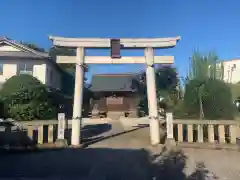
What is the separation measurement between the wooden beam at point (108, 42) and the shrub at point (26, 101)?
2467 millimetres

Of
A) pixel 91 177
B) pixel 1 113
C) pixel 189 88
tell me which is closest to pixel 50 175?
pixel 91 177

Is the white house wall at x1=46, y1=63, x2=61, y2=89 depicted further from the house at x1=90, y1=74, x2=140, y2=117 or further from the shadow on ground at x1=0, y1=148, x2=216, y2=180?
the shadow on ground at x1=0, y1=148, x2=216, y2=180

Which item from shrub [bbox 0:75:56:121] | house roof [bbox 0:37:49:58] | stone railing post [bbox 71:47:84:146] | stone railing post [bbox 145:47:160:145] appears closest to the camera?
stone railing post [bbox 71:47:84:146]

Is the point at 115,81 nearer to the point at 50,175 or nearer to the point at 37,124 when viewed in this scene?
the point at 37,124

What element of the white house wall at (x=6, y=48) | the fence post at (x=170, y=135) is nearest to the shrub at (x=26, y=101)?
the fence post at (x=170, y=135)

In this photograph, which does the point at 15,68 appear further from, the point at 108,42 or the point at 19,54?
the point at 108,42

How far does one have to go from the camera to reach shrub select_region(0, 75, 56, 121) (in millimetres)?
11461

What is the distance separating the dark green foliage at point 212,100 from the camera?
11.3 m

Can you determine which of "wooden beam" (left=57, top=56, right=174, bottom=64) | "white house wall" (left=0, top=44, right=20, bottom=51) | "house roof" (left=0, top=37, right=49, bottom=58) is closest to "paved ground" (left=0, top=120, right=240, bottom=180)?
"wooden beam" (left=57, top=56, right=174, bottom=64)

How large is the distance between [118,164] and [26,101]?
18.8 ft

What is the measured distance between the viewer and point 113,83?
30.4 metres

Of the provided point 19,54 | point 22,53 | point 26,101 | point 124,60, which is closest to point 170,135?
point 124,60

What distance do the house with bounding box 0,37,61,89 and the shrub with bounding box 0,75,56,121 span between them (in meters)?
10.6

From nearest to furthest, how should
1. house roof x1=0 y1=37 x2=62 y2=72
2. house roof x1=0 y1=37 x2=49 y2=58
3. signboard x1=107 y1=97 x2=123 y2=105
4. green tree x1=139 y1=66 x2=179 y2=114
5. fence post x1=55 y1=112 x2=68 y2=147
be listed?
fence post x1=55 y1=112 x2=68 y2=147 < house roof x1=0 y1=37 x2=62 y2=72 < house roof x1=0 y1=37 x2=49 y2=58 < signboard x1=107 y1=97 x2=123 y2=105 < green tree x1=139 y1=66 x2=179 y2=114
